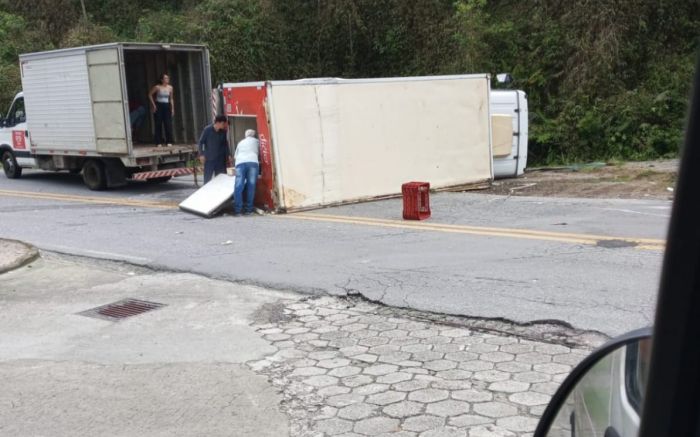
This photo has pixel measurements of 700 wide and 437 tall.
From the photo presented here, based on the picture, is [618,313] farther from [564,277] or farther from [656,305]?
[656,305]

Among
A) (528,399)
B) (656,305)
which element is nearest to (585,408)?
(656,305)

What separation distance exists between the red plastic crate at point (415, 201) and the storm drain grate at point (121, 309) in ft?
16.8

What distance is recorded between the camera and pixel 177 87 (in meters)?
17.8

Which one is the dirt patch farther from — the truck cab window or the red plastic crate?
the truck cab window

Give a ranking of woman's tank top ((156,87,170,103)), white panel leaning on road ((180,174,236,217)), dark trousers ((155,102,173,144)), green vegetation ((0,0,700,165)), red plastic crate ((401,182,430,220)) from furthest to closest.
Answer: green vegetation ((0,0,700,165)) < dark trousers ((155,102,173,144)) < woman's tank top ((156,87,170,103)) < white panel leaning on road ((180,174,236,217)) < red plastic crate ((401,182,430,220))

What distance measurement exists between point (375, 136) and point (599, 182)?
4.99m

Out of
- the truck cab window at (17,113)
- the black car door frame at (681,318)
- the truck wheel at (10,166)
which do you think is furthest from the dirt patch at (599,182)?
the truck wheel at (10,166)

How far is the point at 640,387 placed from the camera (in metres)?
1.40

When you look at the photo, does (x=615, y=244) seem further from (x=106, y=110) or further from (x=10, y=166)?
(x=10, y=166)

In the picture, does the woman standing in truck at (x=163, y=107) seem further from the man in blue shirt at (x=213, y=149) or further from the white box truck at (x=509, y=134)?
the white box truck at (x=509, y=134)

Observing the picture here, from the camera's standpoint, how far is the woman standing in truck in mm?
16828

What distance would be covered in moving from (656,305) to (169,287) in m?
7.17

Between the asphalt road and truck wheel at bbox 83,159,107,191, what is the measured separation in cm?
208

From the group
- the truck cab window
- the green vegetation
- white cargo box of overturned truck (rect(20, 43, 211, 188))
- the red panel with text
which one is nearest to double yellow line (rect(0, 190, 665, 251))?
→ the red panel with text
